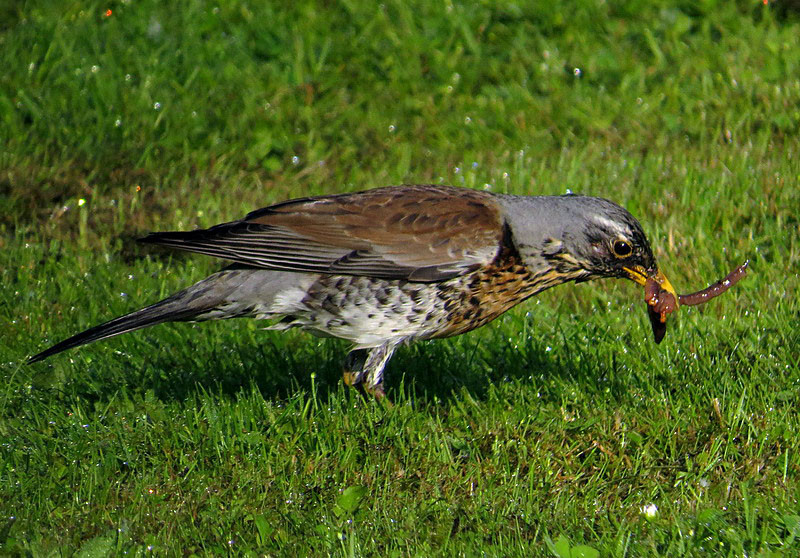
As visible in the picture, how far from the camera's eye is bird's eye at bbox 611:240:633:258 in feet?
15.5

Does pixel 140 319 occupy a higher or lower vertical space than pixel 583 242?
lower

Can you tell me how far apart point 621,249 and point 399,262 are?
3.11ft

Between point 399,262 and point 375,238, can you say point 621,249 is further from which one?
point 375,238

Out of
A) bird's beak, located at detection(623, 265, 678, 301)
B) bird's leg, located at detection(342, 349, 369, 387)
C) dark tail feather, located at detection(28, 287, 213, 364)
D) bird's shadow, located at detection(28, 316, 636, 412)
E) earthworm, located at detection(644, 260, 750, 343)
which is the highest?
bird's beak, located at detection(623, 265, 678, 301)

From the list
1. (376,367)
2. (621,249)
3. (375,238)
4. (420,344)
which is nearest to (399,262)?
(375,238)

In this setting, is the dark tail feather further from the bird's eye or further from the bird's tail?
the bird's eye

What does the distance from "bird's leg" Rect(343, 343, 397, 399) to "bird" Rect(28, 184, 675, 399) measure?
1 centimetres

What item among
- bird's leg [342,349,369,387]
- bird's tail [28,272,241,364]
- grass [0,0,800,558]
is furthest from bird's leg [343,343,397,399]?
bird's tail [28,272,241,364]

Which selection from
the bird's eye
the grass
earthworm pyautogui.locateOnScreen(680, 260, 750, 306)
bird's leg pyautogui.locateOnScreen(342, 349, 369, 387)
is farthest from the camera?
bird's leg pyautogui.locateOnScreen(342, 349, 369, 387)

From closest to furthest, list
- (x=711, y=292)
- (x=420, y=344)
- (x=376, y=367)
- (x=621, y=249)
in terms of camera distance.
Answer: (x=621, y=249) → (x=711, y=292) → (x=376, y=367) → (x=420, y=344)

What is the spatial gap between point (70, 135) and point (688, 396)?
15.7 ft

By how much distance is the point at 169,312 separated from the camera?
491 cm

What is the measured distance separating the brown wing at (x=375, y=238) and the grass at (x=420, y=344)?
23.1 inches

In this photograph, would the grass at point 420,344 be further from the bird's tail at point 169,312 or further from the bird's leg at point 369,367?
the bird's tail at point 169,312
